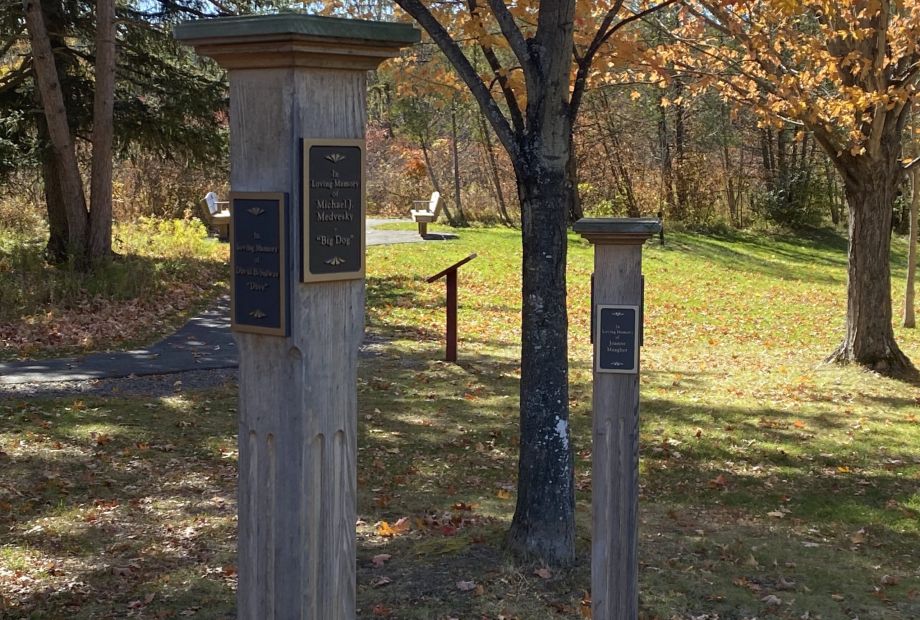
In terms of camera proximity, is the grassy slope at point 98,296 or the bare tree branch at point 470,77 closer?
the bare tree branch at point 470,77

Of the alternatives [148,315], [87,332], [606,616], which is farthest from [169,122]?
[606,616]

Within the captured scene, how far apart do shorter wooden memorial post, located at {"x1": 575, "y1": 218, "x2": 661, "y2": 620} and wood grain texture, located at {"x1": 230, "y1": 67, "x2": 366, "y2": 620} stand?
1.38 meters

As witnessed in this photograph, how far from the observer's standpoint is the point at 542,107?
5.12 m

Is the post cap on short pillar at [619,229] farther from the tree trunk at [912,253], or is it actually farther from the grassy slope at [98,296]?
the tree trunk at [912,253]

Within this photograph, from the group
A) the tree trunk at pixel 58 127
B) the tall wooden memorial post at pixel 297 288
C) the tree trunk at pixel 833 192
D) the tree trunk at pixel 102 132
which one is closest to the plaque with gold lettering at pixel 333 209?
the tall wooden memorial post at pixel 297 288

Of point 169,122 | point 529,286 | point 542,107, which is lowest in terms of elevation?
point 529,286

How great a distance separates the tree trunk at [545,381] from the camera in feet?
17.1

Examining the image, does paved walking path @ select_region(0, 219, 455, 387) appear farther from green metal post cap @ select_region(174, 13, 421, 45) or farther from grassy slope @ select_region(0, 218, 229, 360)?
green metal post cap @ select_region(174, 13, 421, 45)

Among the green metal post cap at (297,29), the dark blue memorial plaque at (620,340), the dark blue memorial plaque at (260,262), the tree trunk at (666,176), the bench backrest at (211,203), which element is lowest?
the dark blue memorial plaque at (620,340)

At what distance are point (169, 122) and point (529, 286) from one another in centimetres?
1296

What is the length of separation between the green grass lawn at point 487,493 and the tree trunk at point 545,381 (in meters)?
0.23

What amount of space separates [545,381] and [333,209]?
7.96 ft

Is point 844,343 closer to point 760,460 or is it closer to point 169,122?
point 760,460

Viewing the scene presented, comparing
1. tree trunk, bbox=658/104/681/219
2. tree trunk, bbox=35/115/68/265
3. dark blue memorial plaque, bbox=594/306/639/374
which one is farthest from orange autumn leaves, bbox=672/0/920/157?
tree trunk, bbox=658/104/681/219
